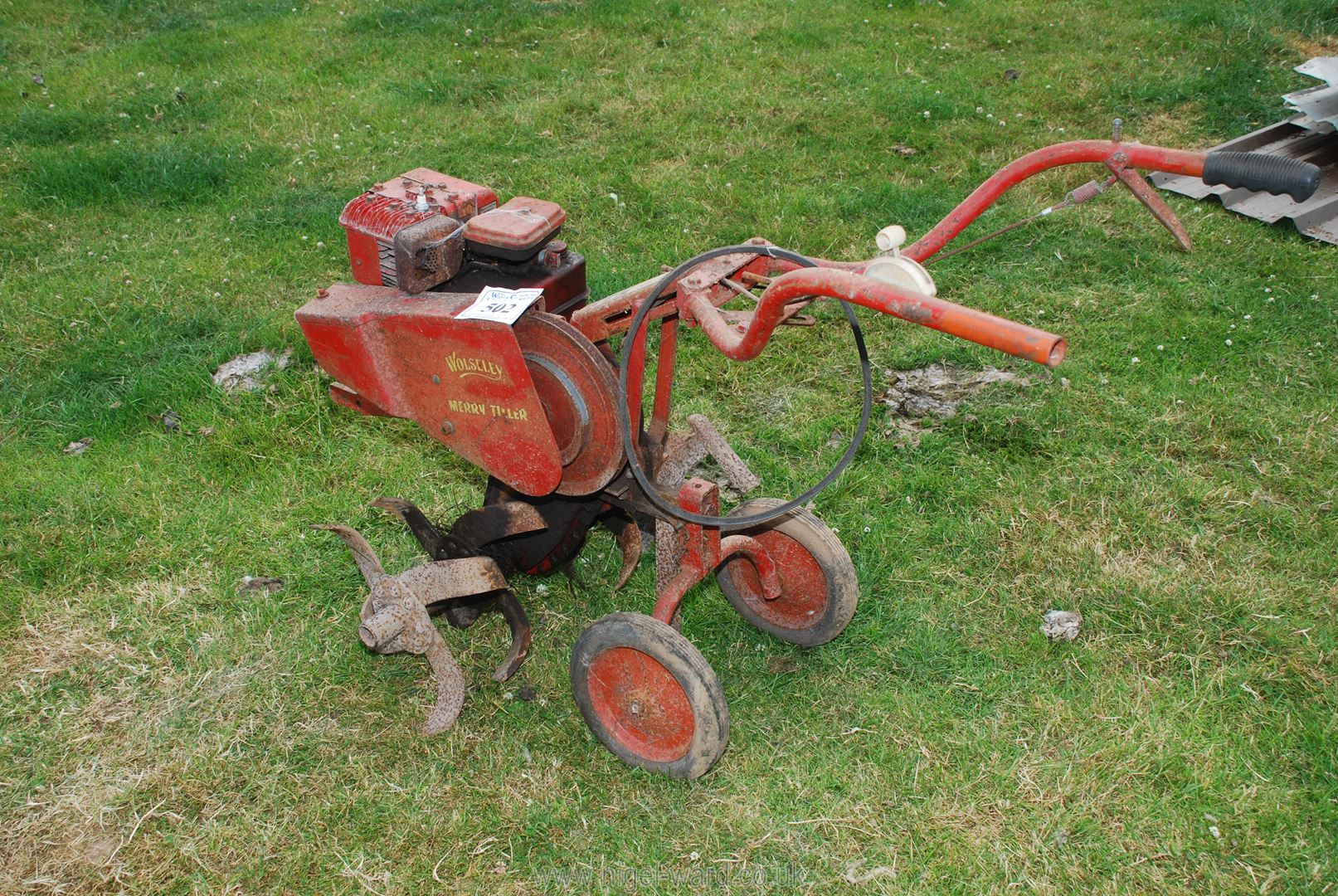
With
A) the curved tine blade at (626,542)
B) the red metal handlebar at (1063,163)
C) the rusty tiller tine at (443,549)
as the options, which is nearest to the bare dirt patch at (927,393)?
the curved tine blade at (626,542)

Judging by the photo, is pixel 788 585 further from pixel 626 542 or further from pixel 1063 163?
pixel 1063 163

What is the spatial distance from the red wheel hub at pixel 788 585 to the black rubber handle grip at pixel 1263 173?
1550 mm

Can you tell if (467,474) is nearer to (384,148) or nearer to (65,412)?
(65,412)

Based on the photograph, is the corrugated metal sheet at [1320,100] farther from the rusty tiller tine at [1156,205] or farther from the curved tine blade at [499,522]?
the curved tine blade at [499,522]

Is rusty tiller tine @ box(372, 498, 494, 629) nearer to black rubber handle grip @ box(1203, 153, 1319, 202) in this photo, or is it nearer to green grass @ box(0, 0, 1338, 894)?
green grass @ box(0, 0, 1338, 894)

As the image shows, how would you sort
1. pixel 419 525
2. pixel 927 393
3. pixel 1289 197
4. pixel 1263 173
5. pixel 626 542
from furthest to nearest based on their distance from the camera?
1. pixel 1289 197
2. pixel 927 393
3. pixel 626 542
4. pixel 419 525
5. pixel 1263 173

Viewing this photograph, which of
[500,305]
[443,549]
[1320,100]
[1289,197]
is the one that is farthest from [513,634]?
[1320,100]

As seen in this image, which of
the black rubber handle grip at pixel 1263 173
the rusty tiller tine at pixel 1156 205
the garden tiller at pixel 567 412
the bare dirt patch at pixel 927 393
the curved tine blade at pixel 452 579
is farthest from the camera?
the bare dirt patch at pixel 927 393

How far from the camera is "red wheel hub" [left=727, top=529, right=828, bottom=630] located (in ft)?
10.7

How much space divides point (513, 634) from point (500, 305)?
1.15 m

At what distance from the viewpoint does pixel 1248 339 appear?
4.59m

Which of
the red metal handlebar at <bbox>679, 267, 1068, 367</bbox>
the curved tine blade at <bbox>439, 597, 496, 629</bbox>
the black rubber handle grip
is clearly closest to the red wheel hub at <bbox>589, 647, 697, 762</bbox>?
the curved tine blade at <bbox>439, 597, 496, 629</bbox>

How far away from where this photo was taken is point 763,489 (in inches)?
155

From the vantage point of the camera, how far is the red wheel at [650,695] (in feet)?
9.13
